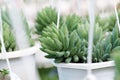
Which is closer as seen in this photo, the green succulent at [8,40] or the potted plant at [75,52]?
the potted plant at [75,52]

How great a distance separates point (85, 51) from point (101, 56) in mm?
52

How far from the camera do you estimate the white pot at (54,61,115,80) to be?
35.4 inches

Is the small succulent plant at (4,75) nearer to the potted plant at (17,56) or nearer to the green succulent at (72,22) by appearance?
the potted plant at (17,56)

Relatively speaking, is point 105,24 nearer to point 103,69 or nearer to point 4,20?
point 103,69

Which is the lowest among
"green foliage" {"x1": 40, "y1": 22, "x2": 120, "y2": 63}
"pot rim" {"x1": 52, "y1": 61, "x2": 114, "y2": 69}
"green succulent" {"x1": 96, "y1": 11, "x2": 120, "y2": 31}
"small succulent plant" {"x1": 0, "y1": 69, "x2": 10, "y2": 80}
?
"small succulent plant" {"x1": 0, "y1": 69, "x2": 10, "y2": 80}

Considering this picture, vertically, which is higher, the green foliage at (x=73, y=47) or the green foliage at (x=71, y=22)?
the green foliage at (x=71, y=22)

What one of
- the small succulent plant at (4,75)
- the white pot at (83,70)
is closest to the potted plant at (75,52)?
the white pot at (83,70)

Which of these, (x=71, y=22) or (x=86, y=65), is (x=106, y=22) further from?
(x=86, y=65)

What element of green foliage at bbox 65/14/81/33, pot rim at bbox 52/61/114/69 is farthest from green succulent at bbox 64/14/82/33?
pot rim at bbox 52/61/114/69

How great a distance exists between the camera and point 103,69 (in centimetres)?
93

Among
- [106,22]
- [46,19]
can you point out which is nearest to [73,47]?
[106,22]

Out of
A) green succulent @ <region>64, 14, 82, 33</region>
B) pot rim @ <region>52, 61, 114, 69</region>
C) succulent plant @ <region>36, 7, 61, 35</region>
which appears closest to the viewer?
pot rim @ <region>52, 61, 114, 69</region>

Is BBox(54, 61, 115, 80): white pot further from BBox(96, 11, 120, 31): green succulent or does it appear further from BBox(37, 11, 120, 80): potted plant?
BBox(96, 11, 120, 31): green succulent

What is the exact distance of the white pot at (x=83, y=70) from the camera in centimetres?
90
